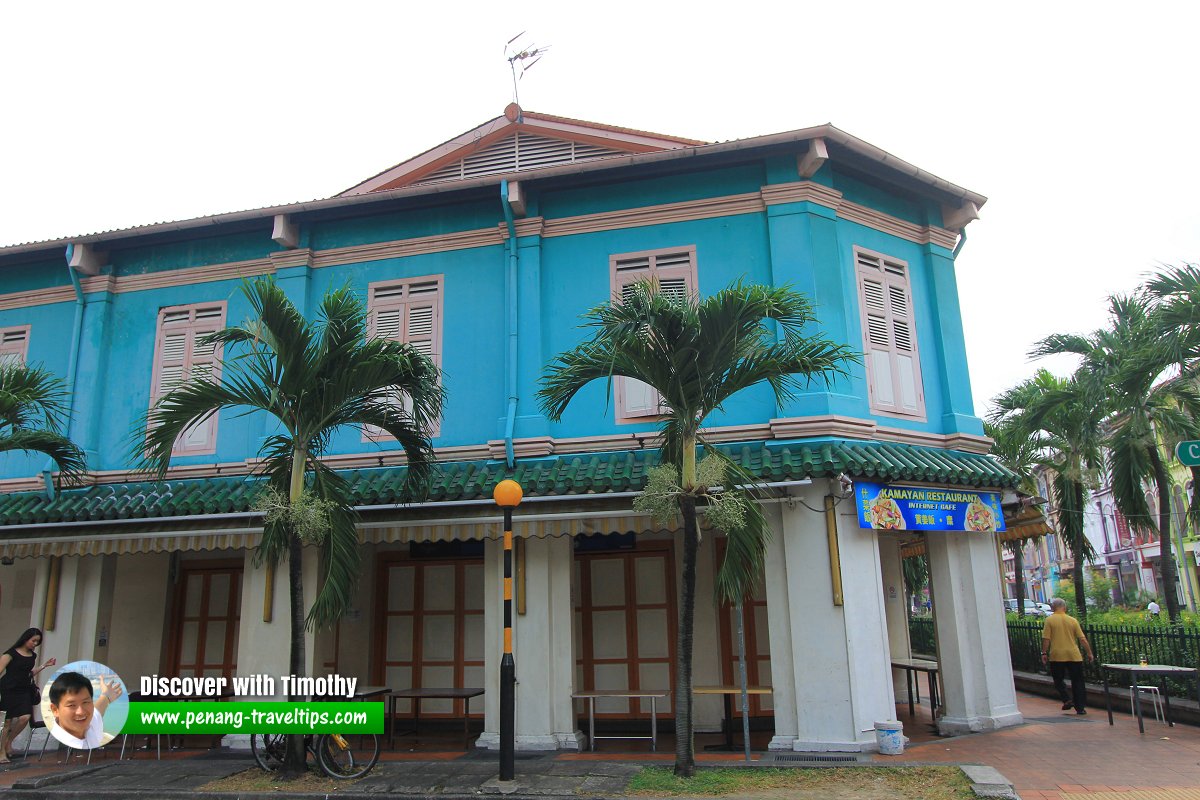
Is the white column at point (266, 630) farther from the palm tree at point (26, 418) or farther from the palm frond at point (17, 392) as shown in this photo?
the palm frond at point (17, 392)

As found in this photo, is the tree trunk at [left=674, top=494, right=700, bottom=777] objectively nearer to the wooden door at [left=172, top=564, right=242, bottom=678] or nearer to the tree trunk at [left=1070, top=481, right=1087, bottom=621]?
the wooden door at [left=172, top=564, right=242, bottom=678]

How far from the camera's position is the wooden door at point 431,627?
1300cm

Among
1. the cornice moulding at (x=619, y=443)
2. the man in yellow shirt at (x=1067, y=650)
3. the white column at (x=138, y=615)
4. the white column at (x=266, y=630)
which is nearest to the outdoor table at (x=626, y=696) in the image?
the cornice moulding at (x=619, y=443)

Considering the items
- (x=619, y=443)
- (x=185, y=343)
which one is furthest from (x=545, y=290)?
(x=185, y=343)

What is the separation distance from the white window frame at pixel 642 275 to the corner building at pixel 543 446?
0.04 metres

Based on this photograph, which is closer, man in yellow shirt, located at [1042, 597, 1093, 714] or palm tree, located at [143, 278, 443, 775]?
palm tree, located at [143, 278, 443, 775]

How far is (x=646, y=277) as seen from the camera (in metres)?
11.6

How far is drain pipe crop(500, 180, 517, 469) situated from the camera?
1102 cm

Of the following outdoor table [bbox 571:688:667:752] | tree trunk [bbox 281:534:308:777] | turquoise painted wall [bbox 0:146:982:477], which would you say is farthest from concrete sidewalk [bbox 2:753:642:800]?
turquoise painted wall [bbox 0:146:982:477]

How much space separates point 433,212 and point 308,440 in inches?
184

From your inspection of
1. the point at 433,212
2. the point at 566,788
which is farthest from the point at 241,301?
the point at 566,788

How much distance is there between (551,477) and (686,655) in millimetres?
2793

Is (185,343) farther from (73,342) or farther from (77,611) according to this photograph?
(77,611)

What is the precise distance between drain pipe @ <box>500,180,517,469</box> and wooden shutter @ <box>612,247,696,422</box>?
1.36 meters
